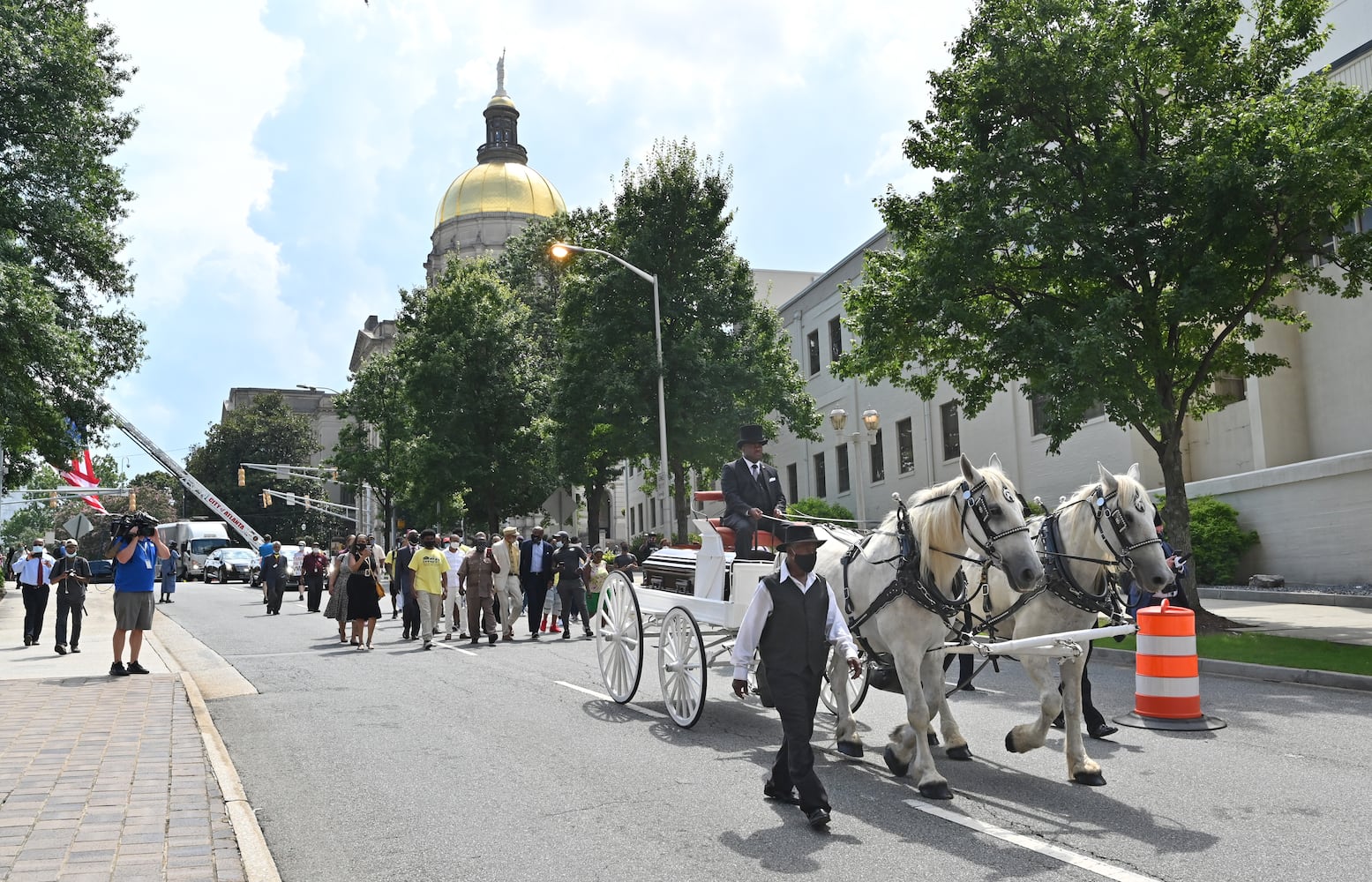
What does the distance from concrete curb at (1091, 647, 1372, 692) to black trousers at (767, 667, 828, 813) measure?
8.59 meters

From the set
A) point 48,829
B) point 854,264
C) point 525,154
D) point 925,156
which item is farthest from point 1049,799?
point 525,154

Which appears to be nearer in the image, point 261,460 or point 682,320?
point 682,320

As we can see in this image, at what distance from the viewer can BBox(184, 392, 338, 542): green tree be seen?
306ft

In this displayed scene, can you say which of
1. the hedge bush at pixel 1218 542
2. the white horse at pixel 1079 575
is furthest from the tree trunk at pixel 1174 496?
the white horse at pixel 1079 575

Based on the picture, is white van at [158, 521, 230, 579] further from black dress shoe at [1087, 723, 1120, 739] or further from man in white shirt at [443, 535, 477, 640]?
black dress shoe at [1087, 723, 1120, 739]

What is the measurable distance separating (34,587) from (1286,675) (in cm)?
1912

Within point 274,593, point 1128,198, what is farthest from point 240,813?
point 274,593

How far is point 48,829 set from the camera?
6285mm

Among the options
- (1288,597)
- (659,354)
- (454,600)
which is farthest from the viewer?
(659,354)

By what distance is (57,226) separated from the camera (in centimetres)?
2569

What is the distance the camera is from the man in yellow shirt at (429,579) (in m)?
18.2

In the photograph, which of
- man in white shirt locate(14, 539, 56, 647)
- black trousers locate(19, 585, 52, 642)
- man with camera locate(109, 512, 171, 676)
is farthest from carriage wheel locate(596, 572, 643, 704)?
black trousers locate(19, 585, 52, 642)

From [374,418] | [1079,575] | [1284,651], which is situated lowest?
→ [1284,651]

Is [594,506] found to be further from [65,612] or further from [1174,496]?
[1174,496]
